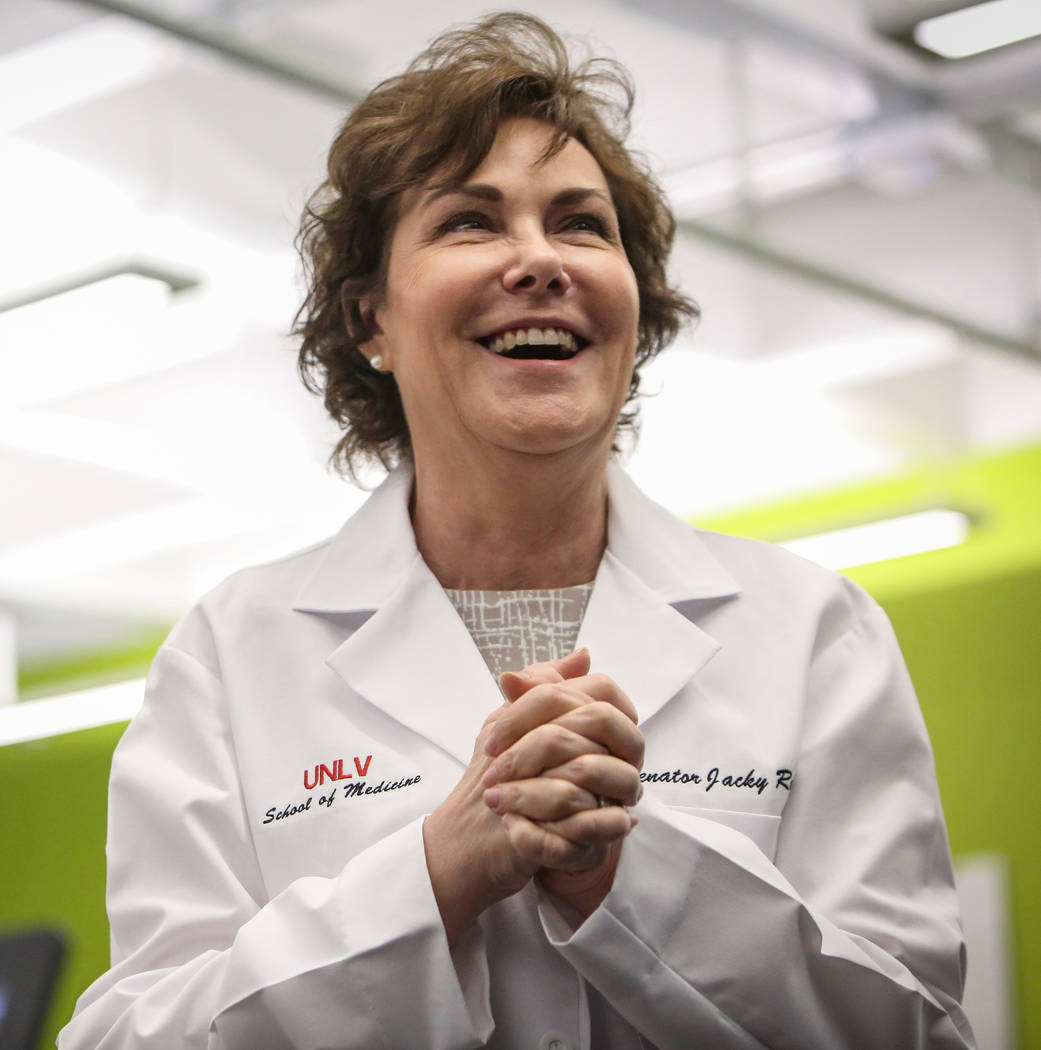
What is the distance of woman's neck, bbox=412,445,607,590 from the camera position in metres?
1.72

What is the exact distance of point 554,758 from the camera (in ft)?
4.42

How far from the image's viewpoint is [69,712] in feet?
24.7

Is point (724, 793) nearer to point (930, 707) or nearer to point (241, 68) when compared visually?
point (241, 68)

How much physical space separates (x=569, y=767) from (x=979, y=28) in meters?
3.20

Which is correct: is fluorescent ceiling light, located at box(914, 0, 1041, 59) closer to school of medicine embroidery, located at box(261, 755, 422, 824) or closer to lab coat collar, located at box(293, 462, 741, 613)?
lab coat collar, located at box(293, 462, 741, 613)

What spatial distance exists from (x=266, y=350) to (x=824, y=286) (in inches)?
78.1

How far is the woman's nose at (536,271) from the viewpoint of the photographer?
65.4 inches

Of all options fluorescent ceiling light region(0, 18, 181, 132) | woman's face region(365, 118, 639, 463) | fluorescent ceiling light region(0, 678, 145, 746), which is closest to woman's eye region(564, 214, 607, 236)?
woman's face region(365, 118, 639, 463)

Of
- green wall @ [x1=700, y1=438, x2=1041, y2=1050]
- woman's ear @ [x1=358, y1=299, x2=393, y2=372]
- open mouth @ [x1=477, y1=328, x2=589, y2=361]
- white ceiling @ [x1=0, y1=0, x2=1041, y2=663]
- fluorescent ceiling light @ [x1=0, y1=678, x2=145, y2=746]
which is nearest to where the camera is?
open mouth @ [x1=477, y1=328, x2=589, y2=361]

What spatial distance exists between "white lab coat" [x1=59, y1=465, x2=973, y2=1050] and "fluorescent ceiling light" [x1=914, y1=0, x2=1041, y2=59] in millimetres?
2473

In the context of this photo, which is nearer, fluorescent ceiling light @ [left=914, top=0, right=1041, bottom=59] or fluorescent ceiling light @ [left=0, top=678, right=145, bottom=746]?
fluorescent ceiling light @ [left=914, top=0, right=1041, bottom=59]

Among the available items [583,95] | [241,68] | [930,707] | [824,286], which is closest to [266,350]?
[241,68]

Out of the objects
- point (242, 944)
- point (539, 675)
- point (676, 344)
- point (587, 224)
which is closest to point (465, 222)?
point (587, 224)

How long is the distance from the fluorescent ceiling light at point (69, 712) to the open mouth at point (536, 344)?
6.00 m
